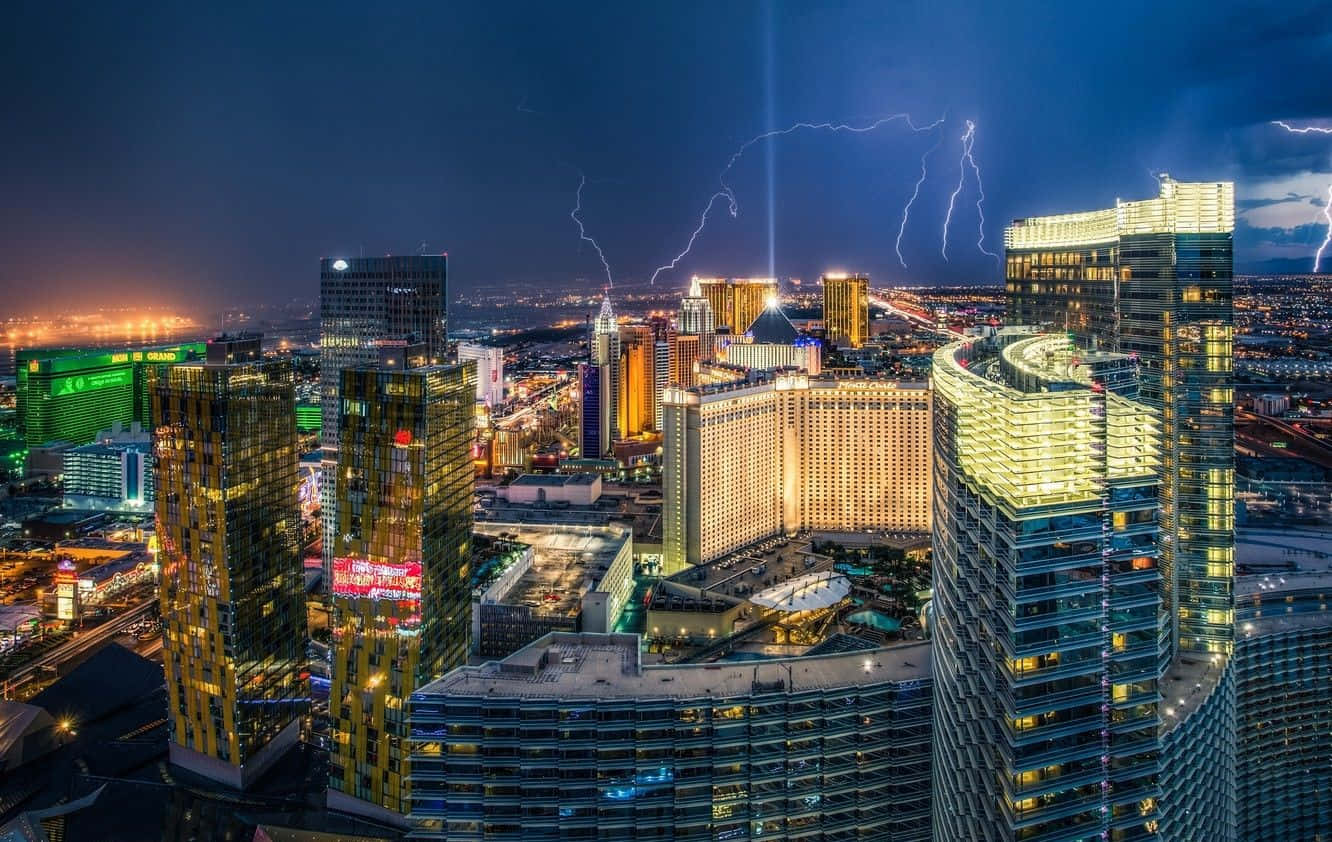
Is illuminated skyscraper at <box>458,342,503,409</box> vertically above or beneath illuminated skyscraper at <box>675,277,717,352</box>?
beneath

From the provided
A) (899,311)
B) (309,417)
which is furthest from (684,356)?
(899,311)

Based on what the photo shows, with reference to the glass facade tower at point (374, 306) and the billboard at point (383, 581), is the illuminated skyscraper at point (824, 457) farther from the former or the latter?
the billboard at point (383, 581)

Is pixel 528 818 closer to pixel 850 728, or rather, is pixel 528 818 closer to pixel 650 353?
pixel 850 728

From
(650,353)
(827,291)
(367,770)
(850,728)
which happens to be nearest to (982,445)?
(850,728)

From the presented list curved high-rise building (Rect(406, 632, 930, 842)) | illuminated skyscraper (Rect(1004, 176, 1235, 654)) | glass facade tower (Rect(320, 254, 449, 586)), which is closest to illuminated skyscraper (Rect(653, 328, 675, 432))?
glass facade tower (Rect(320, 254, 449, 586))

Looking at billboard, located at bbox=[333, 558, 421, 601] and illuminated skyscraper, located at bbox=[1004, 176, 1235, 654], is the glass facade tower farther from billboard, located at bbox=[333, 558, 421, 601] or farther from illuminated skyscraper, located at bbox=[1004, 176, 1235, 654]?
illuminated skyscraper, located at bbox=[1004, 176, 1235, 654]
